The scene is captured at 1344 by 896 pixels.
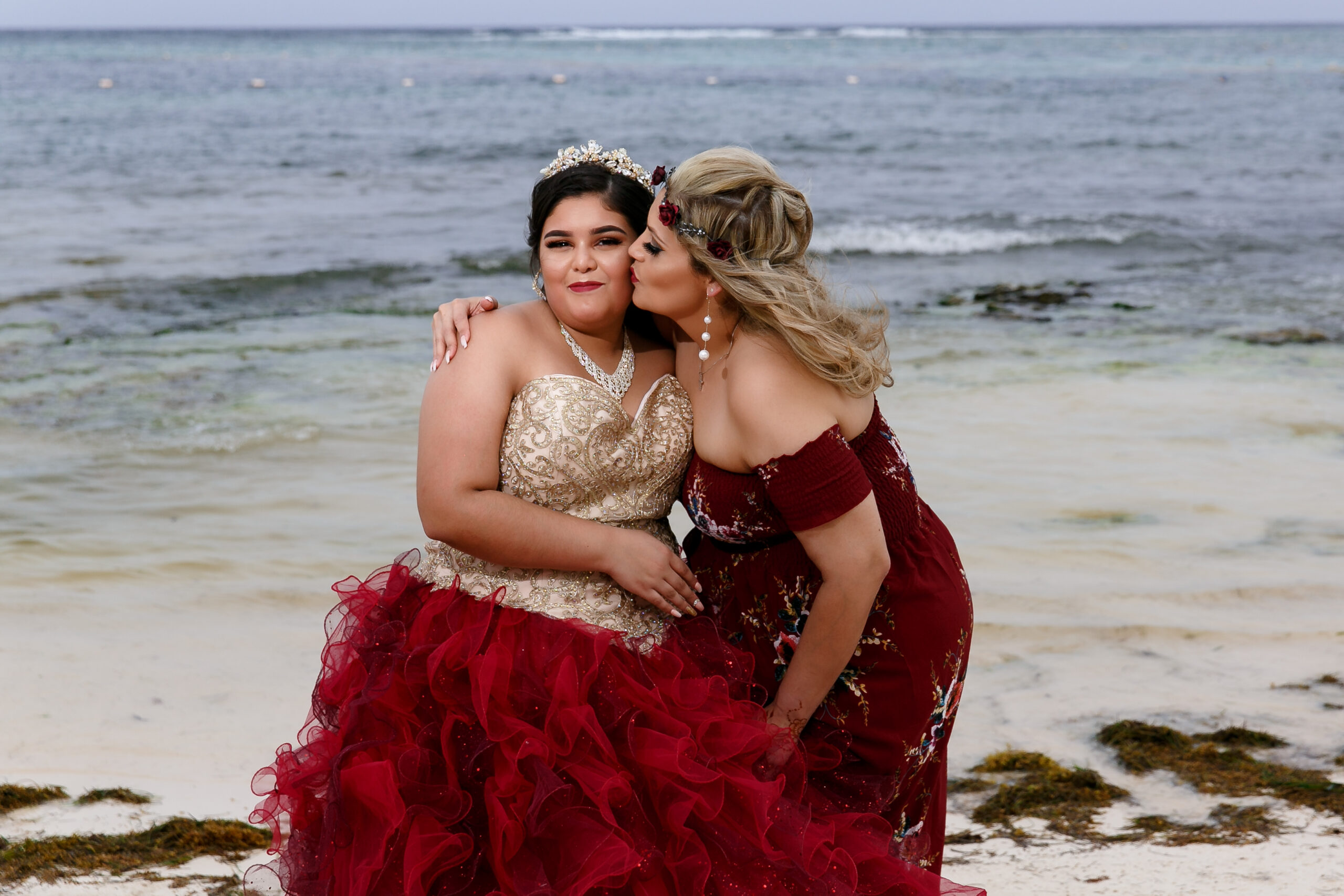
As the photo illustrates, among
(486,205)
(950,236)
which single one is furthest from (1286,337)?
(486,205)

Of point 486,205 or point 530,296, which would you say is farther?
point 486,205

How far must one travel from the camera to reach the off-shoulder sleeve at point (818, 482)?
7.67ft

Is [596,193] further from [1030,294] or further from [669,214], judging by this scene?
[1030,294]

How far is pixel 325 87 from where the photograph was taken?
42.7m

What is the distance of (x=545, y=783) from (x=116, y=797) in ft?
7.56

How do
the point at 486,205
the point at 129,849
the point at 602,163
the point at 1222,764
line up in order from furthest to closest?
the point at 486,205 < the point at 1222,764 < the point at 129,849 < the point at 602,163

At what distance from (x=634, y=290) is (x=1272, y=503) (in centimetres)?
536

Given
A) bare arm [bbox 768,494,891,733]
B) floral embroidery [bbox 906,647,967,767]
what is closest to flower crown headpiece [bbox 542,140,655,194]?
bare arm [bbox 768,494,891,733]

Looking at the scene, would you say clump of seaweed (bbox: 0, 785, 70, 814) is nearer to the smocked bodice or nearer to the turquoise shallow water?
A: the smocked bodice

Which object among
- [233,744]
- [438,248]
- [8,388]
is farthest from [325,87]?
[233,744]

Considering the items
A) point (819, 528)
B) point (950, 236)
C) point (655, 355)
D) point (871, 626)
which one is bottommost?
point (871, 626)

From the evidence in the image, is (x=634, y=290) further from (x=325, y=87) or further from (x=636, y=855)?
(x=325, y=87)

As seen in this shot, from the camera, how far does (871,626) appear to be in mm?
2604

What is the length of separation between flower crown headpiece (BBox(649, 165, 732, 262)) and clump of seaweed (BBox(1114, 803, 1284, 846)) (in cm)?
228
